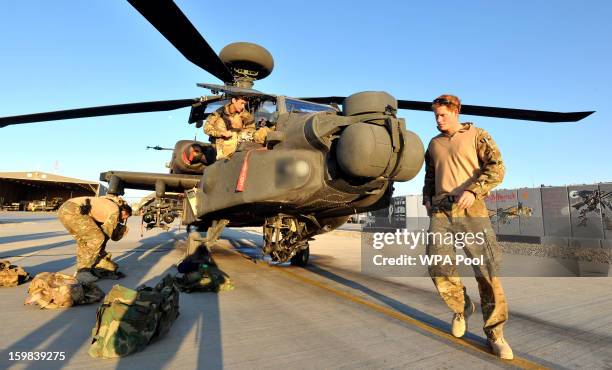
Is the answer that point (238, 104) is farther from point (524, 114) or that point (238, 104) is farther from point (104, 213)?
point (524, 114)

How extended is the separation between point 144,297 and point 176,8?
3074mm

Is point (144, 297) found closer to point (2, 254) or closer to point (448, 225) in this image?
point (448, 225)

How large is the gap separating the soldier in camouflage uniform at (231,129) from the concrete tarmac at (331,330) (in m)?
2.06

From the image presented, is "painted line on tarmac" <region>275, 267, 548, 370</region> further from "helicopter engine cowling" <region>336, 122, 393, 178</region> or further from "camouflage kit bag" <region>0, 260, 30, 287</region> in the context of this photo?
"camouflage kit bag" <region>0, 260, 30, 287</region>

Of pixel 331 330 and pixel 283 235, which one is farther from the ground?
pixel 283 235

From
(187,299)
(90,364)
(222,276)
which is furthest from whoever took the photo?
(222,276)

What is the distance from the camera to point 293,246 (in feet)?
18.4

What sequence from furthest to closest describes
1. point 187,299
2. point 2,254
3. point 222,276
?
1. point 2,254
2. point 222,276
3. point 187,299

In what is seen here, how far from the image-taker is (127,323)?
2.52 metres

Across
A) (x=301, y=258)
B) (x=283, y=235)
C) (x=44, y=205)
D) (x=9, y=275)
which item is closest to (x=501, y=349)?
(x=283, y=235)

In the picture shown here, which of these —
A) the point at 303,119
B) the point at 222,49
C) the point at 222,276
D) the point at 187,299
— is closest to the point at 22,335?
the point at 187,299

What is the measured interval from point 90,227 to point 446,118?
5.33 m

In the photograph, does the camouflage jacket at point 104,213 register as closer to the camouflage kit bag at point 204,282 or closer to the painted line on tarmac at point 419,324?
the camouflage kit bag at point 204,282

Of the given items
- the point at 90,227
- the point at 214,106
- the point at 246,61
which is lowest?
the point at 90,227
